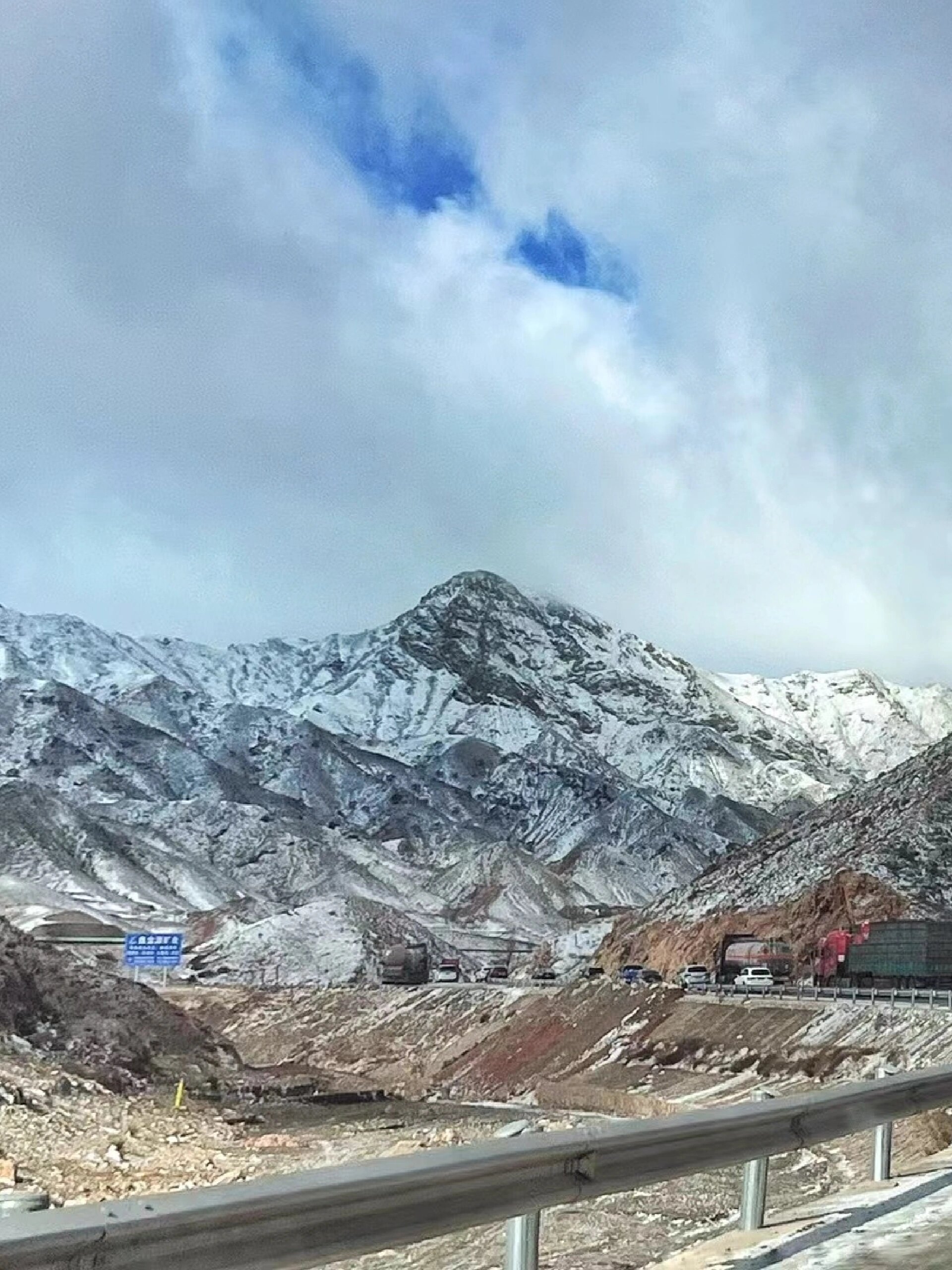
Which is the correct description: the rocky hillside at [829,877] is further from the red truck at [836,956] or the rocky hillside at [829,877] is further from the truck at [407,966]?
the truck at [407,966]

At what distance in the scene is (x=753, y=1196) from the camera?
1102cm

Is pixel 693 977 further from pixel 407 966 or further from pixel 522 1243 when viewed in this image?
pixel 522 1243

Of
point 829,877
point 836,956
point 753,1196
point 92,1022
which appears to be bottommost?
point 92,1022

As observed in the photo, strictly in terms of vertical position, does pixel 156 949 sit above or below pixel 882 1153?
below

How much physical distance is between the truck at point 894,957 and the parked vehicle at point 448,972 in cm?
3846

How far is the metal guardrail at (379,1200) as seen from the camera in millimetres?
6145

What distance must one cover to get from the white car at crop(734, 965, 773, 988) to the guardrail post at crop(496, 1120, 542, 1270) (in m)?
70.7

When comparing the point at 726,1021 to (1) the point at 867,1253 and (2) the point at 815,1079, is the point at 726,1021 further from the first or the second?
(1) the point at 867,1253

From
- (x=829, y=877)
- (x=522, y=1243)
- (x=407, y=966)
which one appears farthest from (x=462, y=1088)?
(x=522, y=1243)

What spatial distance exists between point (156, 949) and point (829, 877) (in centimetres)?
4782

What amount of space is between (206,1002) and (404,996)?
23981mm

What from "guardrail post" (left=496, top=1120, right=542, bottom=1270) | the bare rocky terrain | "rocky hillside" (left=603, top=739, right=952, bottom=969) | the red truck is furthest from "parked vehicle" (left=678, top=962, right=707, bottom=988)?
"guardrail post" (left=496, top=1120, right=542, bottom=1270)

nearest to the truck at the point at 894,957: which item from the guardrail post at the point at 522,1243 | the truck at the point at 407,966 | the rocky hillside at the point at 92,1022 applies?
the rocky hillside at the point at 92,1022

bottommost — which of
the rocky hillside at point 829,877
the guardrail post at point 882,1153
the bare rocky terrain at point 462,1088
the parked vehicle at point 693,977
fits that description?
the bare rocky terrain at point 462,1088
